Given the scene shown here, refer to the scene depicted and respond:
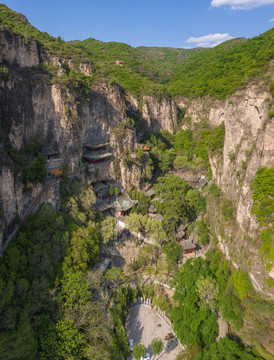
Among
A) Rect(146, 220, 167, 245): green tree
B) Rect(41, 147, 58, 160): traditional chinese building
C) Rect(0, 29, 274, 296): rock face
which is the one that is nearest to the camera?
Rect(0, 29, 274, 296): rock face

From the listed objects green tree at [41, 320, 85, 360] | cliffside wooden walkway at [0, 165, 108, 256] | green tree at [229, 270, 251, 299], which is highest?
cliffside wooden walkway at [0, 165, 108, 256]

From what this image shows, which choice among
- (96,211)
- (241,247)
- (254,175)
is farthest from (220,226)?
(96,211)

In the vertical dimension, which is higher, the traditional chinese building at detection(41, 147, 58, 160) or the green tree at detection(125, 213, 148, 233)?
the traditional chinese building at detection(41, 147, 58, 160)

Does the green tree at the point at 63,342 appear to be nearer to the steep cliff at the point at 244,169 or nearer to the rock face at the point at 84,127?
the rock face at the point at 84,127

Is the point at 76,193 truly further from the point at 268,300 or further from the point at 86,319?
the point at 268,300

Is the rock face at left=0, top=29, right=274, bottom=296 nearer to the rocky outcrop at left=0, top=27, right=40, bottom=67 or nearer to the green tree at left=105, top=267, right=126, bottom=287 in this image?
the rocky outcrop at left=0, top=27, right=40, bottom=67

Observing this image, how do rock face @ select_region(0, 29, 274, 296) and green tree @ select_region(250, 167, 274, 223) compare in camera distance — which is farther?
rock face @ select_region(0, 29, 274, 296)

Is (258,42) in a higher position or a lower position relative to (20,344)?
higher

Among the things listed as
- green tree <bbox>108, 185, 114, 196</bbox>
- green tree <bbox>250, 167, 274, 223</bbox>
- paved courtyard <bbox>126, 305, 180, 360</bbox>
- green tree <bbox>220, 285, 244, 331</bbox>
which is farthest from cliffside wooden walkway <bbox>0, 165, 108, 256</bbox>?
green tree <bbox>250, 167, 274, 223</bbox>
